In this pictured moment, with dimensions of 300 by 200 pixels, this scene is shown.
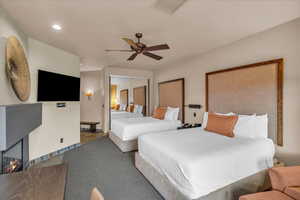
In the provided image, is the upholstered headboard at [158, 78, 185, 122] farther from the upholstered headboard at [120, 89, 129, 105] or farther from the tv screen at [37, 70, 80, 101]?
the tv screen at [37, 70, 80, 101]

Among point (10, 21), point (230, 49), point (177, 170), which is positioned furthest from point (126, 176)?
Answer: point (230, 49)

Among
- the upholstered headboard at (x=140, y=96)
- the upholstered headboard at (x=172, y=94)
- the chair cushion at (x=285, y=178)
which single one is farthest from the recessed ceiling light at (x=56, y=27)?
the upholstered headboard at (x=140, y=96)

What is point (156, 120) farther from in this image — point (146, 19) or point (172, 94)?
point (146, 19)

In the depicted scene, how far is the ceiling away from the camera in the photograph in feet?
6.01

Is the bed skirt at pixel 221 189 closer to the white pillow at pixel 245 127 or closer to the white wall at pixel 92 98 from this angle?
the white pillow at pixel 245 127

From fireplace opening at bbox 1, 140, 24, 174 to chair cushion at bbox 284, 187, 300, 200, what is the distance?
3.15 metres

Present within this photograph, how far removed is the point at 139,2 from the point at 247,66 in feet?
8.00

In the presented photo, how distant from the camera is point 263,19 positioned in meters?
2.19

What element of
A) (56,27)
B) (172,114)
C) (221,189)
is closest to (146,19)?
(56,27)

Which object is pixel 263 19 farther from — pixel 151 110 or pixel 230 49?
pixel 151 110

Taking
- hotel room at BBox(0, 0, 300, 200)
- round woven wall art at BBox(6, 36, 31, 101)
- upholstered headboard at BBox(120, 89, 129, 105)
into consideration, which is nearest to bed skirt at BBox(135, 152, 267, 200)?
hotel room at BBox(0, 0, 300, 200)

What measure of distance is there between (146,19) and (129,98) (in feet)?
17.1

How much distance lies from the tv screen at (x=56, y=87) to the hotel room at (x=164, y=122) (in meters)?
0.02

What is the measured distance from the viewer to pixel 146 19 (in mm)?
2164
